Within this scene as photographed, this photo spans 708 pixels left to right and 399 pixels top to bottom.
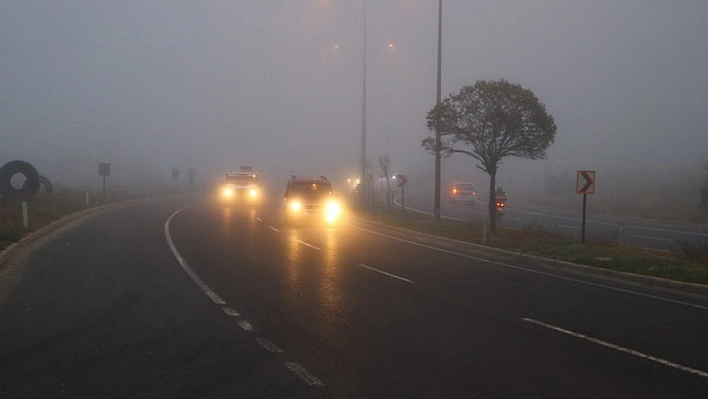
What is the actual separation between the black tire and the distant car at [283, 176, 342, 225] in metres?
16.2

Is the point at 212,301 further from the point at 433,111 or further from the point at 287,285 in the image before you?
the point at 433,111

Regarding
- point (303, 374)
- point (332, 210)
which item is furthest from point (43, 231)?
point (303, 374)

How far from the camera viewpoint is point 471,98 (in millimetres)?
31031

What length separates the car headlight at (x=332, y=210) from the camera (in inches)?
1454

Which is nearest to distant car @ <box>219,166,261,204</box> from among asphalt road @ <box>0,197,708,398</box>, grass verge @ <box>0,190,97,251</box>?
grass verge @ <box>0,190,97,251</box>

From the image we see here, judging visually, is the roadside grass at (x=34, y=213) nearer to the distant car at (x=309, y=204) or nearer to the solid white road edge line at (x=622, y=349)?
the distant car at (x=309, y=204)

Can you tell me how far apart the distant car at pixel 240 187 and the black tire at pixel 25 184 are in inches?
694

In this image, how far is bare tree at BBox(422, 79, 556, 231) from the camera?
99.6 feet

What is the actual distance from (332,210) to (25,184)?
1893 centimetres

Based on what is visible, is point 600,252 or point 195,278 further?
point 600,252

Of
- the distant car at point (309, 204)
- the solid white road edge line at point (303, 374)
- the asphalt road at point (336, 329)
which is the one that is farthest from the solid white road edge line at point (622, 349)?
the distant car at point (309, 204)

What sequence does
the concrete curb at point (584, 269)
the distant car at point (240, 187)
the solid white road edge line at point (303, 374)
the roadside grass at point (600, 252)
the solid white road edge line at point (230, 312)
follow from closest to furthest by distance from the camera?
1. the solid white road edge line at point (303, 374)
2. the solid white road edge line at point (230, 312)
3. the concrete curb at point (584, 269)
4. the roadside grass at point (600, 252)
5. the distant car at point (240, 187)

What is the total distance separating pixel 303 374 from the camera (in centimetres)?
891

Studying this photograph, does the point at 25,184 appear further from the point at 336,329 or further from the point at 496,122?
the point at 336,329
